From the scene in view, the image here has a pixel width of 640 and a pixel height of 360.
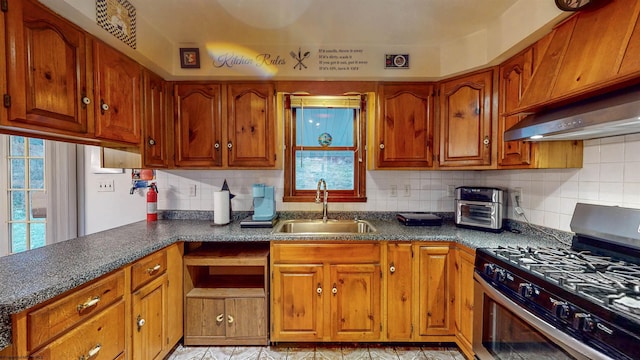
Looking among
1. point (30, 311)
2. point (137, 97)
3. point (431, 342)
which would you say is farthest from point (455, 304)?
point (137, 97)

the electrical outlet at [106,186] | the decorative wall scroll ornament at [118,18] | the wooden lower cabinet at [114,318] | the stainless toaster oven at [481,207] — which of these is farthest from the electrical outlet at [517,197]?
the electrical outlet at [106,186]

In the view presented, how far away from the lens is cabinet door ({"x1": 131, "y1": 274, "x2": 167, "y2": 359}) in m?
1.48

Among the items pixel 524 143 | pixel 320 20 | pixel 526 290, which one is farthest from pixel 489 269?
pixel 320 20

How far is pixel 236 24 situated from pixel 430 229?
2093 millimetres

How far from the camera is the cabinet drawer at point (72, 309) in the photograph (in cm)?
95

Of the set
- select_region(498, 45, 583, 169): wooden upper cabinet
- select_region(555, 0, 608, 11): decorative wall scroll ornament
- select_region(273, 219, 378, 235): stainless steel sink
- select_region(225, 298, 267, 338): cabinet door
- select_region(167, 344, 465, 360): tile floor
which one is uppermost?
select_region(555, 0, 608, 11): decorative wall scroll ornament

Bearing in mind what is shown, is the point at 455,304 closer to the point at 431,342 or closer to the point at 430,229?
the point at 431,342

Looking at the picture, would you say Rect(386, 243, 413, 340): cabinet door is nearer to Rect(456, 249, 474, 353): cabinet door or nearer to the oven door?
Rect(456, 249, 474, 353): cabinet door

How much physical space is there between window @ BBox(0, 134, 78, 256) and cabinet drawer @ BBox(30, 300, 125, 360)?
68.6 inches

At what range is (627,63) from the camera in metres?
0.97

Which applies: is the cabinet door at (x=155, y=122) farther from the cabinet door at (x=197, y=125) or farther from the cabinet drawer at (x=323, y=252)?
the cabinet drawer at (x=323, y=252)

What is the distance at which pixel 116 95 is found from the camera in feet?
5.44

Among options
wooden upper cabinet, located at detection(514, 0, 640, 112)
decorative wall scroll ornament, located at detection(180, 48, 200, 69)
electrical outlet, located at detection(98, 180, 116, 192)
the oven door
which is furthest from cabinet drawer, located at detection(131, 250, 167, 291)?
wooden upper cabinet, located at detection(514, 0, 640, 112)

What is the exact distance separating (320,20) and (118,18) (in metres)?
1.22
